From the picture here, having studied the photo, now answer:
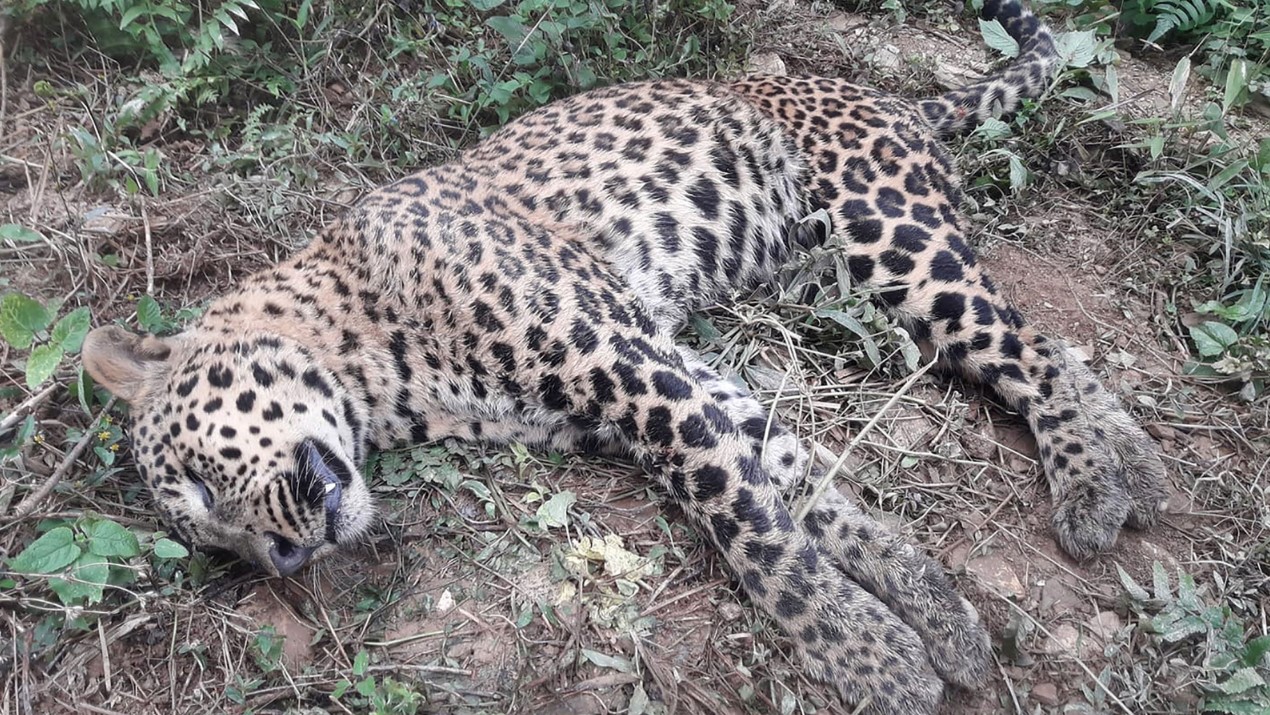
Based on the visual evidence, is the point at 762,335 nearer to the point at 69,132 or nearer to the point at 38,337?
the point at 38,337

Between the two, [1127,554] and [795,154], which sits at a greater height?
[795,154]

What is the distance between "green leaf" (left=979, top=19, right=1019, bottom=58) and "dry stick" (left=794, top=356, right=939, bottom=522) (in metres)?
2.82

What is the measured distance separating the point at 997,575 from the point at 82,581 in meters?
4.23

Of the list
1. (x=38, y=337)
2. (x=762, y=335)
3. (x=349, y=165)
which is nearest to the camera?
(x=38, y=337)

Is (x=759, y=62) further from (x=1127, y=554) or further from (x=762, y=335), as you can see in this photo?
(x=1127, y=554)

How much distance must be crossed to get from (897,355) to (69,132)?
5394mm

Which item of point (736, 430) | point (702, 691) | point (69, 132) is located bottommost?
point (702, 691)

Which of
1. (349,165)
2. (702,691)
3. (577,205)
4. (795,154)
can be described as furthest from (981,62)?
(702,691)

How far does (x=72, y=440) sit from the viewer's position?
3996mm

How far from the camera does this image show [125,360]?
3713 mm

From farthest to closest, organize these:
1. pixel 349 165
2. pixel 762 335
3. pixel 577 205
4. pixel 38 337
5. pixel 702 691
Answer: pixel 349 165 → pixel 762 335 → pixel 577 205 → pixel 38 337 → pixel 702 691

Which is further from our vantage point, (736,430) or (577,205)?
(577,205)

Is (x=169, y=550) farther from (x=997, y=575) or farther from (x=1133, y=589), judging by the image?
(x=1133, y=589)

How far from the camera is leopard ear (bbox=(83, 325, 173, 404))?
144 inches
